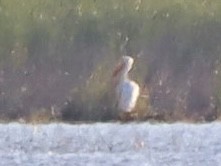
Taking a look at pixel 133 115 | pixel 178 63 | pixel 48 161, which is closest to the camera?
pixel 48 161

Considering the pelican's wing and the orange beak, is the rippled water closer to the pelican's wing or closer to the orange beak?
the pelican's wing

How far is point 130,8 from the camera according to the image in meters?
17.8

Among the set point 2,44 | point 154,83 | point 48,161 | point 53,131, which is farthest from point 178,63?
point 48,161

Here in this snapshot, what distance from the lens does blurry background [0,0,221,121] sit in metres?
16.8

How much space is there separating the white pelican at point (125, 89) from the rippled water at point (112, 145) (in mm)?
1288

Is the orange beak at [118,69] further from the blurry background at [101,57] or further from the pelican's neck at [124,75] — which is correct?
the blurry background at [101,57]

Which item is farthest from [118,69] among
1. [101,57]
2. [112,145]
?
[112,145]

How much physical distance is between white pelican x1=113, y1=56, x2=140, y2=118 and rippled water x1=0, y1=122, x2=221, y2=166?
1.29 metres

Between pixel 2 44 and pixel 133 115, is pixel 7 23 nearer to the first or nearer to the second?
pixel 2 44

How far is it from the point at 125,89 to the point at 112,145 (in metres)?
3.61

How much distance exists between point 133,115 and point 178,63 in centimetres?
129

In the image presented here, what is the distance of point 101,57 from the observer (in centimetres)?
1700

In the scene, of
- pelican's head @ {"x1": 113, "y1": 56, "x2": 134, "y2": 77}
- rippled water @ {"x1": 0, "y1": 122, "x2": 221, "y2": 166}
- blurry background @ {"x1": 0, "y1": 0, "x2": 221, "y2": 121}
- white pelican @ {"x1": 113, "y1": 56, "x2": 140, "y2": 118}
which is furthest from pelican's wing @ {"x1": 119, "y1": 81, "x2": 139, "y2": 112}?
rippled water @ {"x1": 0, "y1": 122, "x2": 221, "y2": 166}

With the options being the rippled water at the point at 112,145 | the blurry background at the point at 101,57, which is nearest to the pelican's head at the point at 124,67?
the blurry background at the point at 101,57
